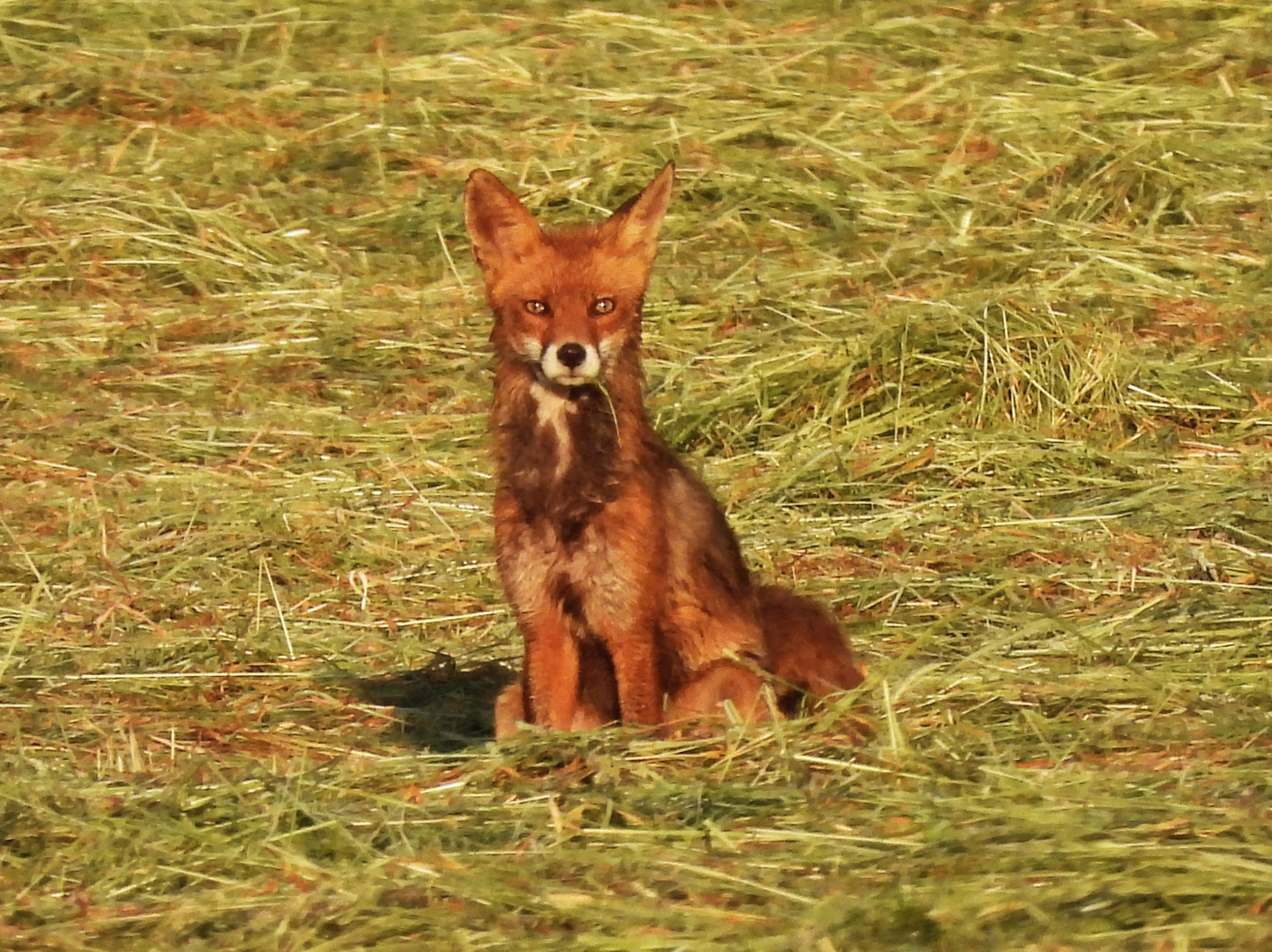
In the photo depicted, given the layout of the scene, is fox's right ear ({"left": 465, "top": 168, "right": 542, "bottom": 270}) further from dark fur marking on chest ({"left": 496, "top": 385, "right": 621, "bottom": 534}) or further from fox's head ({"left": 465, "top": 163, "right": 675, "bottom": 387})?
dark fur marking on chest ({"left": 496, "top": 385, "right": 621, "bottom": 534})

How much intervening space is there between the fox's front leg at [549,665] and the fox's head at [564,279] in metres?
0.72

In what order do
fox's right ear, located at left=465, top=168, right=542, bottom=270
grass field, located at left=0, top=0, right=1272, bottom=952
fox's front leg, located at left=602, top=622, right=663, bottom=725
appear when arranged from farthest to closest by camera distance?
fox's right ear, located at left=465, top=168, right=542, bottom=270
fox's front leg, located at left=602, top=622, right=663, bottom=725
grass field, located at left=0, top=0, right=1272, bottom=952

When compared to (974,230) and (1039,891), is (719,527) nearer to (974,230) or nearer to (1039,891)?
(1039,891)

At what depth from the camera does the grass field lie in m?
4.97

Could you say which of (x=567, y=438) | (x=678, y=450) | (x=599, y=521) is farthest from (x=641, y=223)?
(x=678, y=450)

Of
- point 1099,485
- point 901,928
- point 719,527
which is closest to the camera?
point 901,928

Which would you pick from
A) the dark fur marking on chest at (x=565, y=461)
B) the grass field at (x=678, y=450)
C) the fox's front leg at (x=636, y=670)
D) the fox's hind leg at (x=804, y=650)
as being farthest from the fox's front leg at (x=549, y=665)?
the fox's hind leg at (x=804, y=650)

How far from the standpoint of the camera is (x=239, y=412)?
31.7 ft

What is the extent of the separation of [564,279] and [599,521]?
2.38ft

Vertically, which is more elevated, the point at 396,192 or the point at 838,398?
the point at 396,192

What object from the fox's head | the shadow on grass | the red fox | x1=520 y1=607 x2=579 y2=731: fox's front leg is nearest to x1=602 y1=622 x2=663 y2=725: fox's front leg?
the red fox

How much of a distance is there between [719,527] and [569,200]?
14.6ft

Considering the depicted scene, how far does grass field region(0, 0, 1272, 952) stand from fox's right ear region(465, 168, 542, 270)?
5.08 ft

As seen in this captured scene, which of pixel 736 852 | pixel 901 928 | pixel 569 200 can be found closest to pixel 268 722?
pixel 736 852
